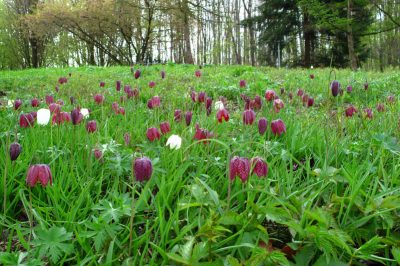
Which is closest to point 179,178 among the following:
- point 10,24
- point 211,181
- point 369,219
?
point 211,181

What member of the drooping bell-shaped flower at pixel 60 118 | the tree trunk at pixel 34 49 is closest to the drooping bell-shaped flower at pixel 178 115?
the drooping bell-shaped flower at pixel 60 118

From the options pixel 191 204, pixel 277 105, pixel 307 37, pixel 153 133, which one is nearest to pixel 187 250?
pixel 191 204

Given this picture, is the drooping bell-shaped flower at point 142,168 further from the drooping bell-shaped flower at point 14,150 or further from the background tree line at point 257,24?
the background tree line at point 257,24

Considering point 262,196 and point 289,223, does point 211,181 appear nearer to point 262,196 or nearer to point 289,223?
point 262,196

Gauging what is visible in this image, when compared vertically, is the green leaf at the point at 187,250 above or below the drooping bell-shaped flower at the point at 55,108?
below

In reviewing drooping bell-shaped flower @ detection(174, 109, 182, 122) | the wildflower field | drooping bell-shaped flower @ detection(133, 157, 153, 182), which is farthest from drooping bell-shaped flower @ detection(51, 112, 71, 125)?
drooping bell-shaped flower @ detection(133, 157, 153, 182)

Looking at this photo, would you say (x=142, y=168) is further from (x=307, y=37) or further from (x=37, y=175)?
(x=307, y=37)

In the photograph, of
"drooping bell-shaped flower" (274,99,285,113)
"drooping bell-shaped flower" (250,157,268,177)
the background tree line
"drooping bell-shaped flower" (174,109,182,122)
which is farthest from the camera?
the background tree line

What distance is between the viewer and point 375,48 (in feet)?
105

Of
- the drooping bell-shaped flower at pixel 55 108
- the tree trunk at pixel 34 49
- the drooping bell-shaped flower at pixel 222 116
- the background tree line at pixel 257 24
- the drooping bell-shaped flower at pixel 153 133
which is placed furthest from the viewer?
the tree trunk at pixel 34 49

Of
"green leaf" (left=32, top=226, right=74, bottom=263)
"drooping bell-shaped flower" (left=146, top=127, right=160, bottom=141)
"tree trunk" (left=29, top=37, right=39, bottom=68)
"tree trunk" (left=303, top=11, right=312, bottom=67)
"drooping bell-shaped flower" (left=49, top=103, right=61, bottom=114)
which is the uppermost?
"tree trunk" (left=29, top=37, right=39, bottom=68)

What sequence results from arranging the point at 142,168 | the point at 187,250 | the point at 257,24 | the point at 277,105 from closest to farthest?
1. the point at 187,250
2. the point at 142,168
3. the point at 277,105
4. the point at 257,24

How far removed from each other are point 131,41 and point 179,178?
20.1m

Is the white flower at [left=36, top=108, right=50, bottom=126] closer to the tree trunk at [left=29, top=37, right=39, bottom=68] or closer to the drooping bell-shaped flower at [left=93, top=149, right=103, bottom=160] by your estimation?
the drooping bell-shaped flower at [left=93, top=149, right=103, bottom=160]
